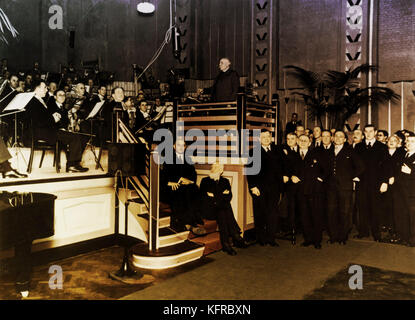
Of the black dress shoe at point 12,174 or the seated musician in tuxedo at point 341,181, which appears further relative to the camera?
the seated musician in tuxedo at point 341,181

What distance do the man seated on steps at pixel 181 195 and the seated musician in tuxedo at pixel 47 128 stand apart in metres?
1.43

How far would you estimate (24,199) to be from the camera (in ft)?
10.1

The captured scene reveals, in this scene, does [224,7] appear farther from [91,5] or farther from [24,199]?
[24,199]

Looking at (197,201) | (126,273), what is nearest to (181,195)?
(197,201)

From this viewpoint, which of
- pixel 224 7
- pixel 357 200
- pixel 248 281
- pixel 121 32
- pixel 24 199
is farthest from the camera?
pixel 121 32

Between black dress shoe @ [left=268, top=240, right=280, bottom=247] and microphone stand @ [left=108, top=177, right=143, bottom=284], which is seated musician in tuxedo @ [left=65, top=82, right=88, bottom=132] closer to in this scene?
microphone stand @ [left=108, top=177, right=143, bottom=284]

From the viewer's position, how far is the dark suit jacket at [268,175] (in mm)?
4969

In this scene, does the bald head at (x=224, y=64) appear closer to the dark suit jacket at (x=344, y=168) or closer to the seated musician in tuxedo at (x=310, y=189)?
the seated musician in tuxedo at (x=310, y=189)

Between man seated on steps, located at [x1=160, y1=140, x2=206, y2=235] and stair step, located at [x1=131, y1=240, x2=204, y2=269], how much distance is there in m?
0.40

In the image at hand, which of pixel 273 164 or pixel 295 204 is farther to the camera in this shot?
pixel 295 204

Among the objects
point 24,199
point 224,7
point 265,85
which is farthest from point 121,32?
point 24,199

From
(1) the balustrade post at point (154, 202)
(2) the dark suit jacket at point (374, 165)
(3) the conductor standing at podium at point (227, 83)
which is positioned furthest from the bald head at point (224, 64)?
(2) the dark suit jacket at point (374, 165)

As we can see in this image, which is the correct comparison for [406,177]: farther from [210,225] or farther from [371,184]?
[210,225]

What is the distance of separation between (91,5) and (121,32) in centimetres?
137
